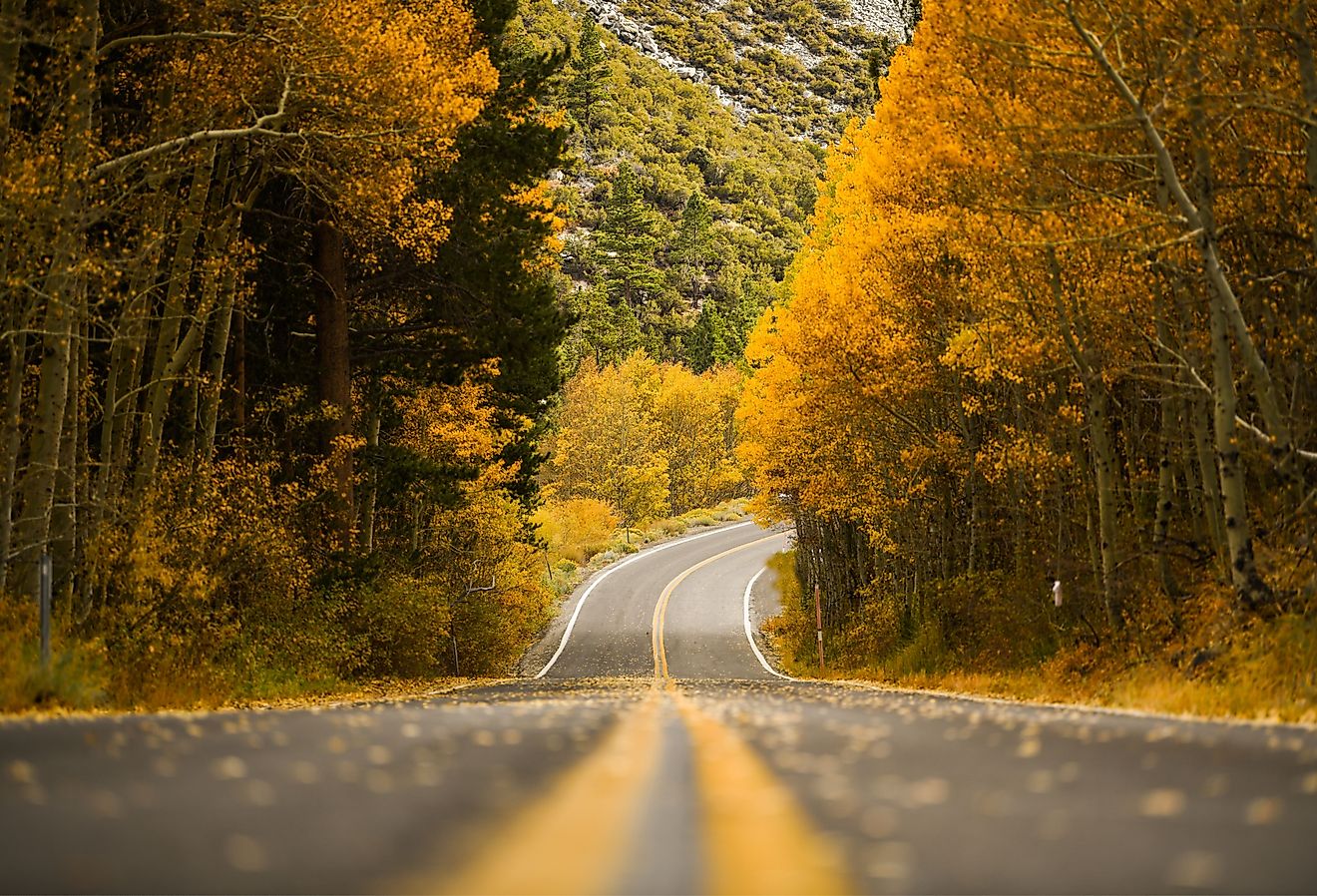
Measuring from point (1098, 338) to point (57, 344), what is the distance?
47.9 ft

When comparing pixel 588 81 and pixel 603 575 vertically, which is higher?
pixel 588 81

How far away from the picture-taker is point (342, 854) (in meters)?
3.38

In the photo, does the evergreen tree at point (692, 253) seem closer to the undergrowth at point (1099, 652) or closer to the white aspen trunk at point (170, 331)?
the undergrowth at point (1099, 652)

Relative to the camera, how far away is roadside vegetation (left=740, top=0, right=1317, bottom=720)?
47.5ft

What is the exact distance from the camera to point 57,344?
14461mm

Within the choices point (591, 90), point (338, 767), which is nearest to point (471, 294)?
point (338, 767)

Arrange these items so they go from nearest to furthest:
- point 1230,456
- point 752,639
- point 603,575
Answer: point 1230,456
point 752,639
point 603,575

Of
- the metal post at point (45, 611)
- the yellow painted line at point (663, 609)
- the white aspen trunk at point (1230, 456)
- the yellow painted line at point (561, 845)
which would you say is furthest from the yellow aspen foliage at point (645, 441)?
the yellow painted line at point (561, 845)

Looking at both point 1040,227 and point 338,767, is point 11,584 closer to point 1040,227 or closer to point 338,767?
point 338,767

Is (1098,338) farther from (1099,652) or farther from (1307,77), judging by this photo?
(1307,77)

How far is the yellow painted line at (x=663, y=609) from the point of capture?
49.4 meters

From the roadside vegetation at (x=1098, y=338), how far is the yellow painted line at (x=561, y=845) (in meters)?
7.46

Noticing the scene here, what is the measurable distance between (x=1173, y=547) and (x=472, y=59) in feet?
45.5

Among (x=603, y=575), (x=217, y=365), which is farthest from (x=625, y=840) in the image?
(x=603, y=575)
